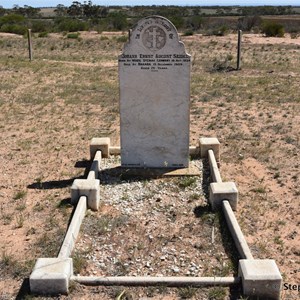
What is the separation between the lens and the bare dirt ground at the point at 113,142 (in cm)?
497

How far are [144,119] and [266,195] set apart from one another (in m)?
2.05

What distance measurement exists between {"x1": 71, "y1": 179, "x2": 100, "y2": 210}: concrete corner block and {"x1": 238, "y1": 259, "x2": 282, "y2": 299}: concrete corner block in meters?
2.26

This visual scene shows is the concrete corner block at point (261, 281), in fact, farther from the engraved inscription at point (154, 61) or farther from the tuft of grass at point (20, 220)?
the engraved inscription at point (154, 61)

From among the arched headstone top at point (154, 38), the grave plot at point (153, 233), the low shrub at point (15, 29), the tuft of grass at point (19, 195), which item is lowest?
the tuft of grass at point (19, 195)

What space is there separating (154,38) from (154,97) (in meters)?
0.84

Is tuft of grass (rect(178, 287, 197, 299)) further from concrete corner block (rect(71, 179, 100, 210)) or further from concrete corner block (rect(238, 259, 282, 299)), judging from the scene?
concrete corner block (rect(71, 179, 100, 210))

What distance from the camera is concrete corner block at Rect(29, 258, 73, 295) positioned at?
4031 mm

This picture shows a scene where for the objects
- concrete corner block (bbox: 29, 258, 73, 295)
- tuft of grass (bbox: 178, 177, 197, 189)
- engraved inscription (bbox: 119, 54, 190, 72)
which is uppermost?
engraved inscription (bbox: 119, 54, 190, 72)

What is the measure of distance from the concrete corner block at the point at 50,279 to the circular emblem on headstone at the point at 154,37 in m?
3.61

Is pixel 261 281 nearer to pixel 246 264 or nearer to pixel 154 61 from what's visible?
pixel 246 264

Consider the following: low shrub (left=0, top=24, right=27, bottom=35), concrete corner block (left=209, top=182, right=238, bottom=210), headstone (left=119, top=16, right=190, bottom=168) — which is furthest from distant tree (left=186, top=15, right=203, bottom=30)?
concrete corner block (left=209, top=182, right=238, bottom=210)

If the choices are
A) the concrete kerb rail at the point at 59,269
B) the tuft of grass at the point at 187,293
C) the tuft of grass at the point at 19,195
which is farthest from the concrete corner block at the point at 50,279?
the tuft of grass at the point at 19,195

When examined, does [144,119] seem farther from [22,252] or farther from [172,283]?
[172,283]

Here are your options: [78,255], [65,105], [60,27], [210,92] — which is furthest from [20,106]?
[60,27]
